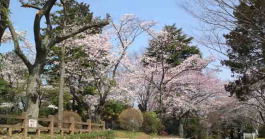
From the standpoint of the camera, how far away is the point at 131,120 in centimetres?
2759

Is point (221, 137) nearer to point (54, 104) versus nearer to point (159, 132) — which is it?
point (159, 132)

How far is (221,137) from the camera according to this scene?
46781 mm

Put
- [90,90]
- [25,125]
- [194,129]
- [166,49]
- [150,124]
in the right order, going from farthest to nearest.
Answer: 1. [194,129]
2. [166,49]
3. [90,90]
4. [150,124]
5. [25,125]

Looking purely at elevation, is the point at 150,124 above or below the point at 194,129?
above

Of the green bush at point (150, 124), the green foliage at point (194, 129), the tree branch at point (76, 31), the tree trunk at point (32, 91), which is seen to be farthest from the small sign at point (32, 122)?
the green foliage at point (194, 129)

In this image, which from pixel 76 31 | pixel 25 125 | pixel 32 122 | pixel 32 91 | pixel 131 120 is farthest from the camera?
pixel 131 120

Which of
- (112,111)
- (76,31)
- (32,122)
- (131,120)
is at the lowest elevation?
(32,122)

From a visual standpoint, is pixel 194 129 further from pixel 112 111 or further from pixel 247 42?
pixel 247 42

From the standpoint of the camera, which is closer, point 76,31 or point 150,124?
point 76,31

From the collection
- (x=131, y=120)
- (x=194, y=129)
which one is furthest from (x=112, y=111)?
(x=194, y=129)

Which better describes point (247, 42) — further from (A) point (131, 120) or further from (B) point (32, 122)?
(A) point (131, 120)

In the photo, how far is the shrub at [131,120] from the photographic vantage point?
2742 cm

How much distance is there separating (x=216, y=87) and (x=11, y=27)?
2579cm

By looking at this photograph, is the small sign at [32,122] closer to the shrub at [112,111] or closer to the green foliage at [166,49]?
the shrub at [112,111]
